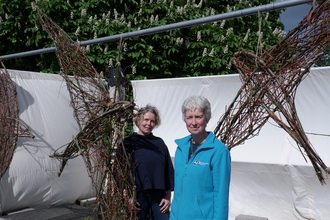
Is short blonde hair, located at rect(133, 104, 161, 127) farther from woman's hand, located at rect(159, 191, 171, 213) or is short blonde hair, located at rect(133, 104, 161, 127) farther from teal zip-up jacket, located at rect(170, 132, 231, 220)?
teal zip-up jacket, located at rect(170, 132, 231, 220)

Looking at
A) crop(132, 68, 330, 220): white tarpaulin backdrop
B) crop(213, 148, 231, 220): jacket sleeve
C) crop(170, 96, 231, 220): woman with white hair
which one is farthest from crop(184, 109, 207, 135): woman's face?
crop(132, 68, 330, 220): white tarpaulin backdrop

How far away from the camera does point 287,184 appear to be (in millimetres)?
4676

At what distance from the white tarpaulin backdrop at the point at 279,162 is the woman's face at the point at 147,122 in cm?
194

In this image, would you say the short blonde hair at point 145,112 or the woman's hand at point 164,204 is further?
the woman's hand at point 164,204

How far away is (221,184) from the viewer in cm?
225

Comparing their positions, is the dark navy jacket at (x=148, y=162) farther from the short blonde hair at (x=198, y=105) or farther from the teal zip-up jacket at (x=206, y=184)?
the short blonde hair at (x=198, y=105)

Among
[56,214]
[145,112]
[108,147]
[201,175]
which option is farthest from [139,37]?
[201,175]

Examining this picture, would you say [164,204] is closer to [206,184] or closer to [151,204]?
[151,204]

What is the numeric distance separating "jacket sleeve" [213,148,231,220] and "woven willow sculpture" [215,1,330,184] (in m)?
0.37

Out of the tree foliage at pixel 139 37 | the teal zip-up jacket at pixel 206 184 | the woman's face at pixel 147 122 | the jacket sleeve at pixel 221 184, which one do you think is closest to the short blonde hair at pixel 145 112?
the woman's face at pixel 147 122

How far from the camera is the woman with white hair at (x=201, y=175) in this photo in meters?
2.27

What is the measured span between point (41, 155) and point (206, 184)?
3.15 metres

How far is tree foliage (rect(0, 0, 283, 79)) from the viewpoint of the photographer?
21.8ft

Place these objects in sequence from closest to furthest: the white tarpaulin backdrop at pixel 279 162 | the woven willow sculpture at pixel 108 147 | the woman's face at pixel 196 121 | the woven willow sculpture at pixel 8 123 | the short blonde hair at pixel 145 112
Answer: the woman's face at pixel 196 121 < the woven willow sculpture at pixel 108 147 < the short blonde hair at pixel 145 112 < the woven willow sculpture at pixel 8 123 < the white tarpaulin backdrop at pixel 279 162
